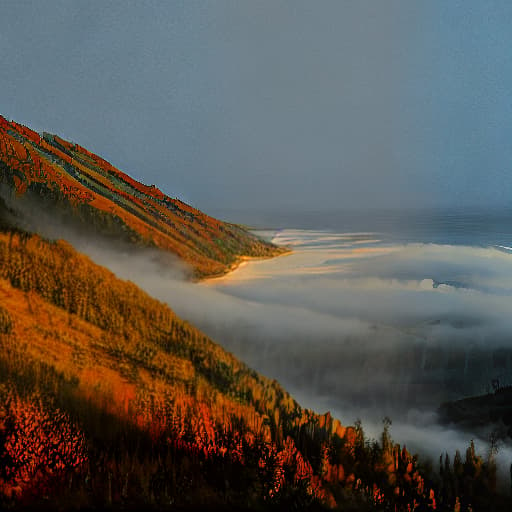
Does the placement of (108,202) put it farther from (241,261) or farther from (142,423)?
(142,423)

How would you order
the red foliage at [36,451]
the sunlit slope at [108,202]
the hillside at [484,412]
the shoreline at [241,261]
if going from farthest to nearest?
the shoreline at [241,261] < the sunlit slope at [108,202] < the hillside at [484,412] < the red foliage at [36,451]

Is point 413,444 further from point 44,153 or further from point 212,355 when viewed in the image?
point 44,153

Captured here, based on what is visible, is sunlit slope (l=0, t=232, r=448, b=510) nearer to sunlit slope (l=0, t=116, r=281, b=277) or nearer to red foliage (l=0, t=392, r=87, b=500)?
red foliage (l=0, t=392, r=87, b=500)

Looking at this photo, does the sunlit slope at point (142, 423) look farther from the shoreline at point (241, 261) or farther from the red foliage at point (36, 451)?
the shoreline at point (241, 261)

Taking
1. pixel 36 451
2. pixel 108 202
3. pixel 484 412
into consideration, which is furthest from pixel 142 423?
pixel 484 412

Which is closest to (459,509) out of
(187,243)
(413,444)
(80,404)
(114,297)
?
(413,444)

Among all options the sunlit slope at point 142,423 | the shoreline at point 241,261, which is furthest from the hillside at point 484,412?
the shoreline at point 241,261
